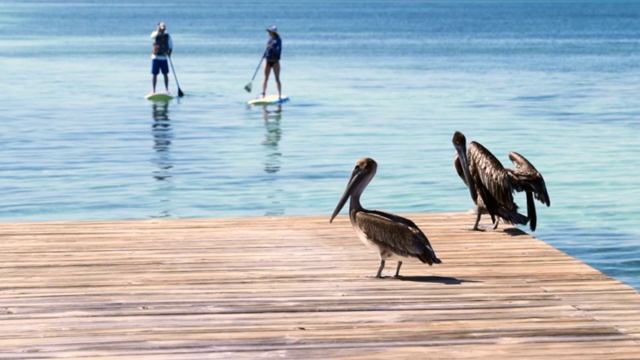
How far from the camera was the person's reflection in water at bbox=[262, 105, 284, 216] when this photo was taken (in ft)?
61.9

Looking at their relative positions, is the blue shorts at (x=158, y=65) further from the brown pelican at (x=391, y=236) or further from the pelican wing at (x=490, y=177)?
the brown pelican at (x=391, y=236)

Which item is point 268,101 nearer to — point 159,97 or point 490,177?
point 159,97

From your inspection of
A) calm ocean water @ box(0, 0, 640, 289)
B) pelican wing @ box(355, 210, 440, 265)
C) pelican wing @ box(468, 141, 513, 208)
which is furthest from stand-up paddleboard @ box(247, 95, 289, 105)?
pelican wing @ box(355, 210, 440, 265)

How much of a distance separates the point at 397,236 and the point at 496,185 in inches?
110

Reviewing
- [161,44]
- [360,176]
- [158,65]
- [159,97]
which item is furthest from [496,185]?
[159,97]

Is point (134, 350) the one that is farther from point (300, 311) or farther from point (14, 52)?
point (14, 52)

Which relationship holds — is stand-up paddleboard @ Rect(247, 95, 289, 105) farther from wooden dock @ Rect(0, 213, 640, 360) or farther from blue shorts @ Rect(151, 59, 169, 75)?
wooden dock @ Rect(0, 213, 640, 360)

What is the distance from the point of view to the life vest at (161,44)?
31.9 metres

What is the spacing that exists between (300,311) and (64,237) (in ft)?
11.7

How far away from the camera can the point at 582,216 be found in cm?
1789

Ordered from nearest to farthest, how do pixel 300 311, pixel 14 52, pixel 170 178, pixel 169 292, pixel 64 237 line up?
1. pixel 300 311
2. pixel 169 292
3. pixel 64 237
4. pixel 170 178
5. pixel 14 52

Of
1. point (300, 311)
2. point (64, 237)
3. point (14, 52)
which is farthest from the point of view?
point (14, 52)

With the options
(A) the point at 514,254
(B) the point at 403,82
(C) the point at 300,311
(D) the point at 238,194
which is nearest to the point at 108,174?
(D) the point at 238,194

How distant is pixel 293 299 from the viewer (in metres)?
8.45
